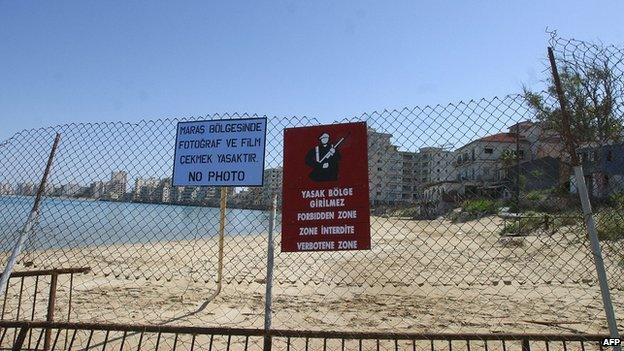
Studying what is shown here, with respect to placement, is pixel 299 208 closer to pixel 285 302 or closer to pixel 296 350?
pixel 296 350

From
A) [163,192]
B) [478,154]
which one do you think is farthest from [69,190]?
[478,154]

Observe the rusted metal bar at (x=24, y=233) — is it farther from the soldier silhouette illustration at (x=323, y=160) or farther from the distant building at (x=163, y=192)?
the soldier silhouette illustration at (x=323, y=160)

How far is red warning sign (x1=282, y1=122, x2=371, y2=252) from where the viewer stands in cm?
344

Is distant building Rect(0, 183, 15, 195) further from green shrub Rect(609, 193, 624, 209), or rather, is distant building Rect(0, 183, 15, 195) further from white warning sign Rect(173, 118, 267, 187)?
green shrub Rect(609, 193, 624, 209)

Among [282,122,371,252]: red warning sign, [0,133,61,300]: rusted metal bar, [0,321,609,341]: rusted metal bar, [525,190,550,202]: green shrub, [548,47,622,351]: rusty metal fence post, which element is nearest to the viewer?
[548,47,622,351]: rusty metal fence post

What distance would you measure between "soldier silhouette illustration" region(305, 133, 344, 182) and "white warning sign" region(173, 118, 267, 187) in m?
0.48

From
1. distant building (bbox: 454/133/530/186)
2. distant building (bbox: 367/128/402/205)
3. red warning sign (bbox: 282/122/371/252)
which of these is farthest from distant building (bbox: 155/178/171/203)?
distant building (bbox: 454/133/530/186)

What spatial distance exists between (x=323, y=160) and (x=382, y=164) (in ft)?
2.44

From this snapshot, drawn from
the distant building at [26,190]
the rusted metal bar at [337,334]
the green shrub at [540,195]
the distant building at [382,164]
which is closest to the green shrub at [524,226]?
the green shrub at [540,195]

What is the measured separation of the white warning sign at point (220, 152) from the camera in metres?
3.86

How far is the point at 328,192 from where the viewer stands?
351 cm

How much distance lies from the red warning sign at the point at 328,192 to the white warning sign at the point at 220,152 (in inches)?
15.3

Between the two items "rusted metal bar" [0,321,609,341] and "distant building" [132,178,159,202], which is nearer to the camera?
"rusted metal bar" [0,321,609,341]

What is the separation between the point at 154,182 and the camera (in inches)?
204
